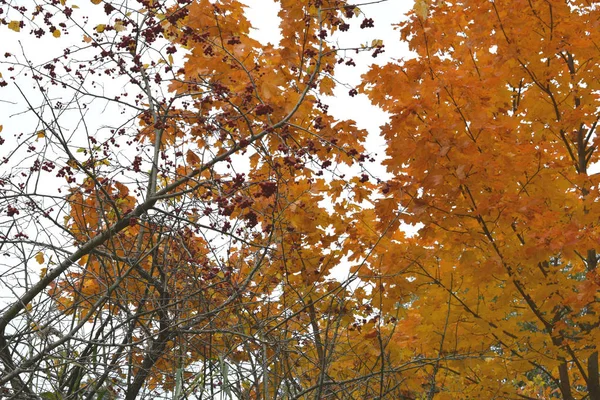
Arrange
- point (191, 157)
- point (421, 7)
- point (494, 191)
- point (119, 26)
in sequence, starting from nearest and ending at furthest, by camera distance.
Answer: point (421, 7), point (119, 26), point (191, 157), point (494, 191)

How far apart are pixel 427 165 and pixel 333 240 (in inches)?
65.5

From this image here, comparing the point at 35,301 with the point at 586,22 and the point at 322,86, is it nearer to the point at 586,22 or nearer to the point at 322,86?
the point at 322,86

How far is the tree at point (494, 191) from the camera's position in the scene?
4.12 m

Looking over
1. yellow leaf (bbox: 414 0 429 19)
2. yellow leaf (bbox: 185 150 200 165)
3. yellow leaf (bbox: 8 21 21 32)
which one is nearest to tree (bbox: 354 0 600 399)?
yellow leaf (bbox: 414 0 429 19)

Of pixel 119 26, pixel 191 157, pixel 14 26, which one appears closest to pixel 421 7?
pixel 191 157

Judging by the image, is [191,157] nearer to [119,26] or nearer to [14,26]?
[119,26]

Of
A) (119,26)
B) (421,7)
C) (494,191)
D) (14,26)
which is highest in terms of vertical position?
(14,26)

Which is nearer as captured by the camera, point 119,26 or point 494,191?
point 119,26

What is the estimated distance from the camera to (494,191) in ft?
14.4

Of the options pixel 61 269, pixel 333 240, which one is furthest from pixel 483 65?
pixel 61 269

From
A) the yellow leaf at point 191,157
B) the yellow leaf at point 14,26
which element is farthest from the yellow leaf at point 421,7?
the yellow leaf at point 14,26

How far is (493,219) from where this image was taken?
4.32m

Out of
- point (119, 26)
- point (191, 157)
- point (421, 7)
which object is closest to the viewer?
point (421, 7)

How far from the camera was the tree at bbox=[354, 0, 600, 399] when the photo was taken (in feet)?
13.5
